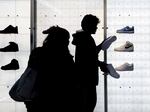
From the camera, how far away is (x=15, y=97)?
271 cm

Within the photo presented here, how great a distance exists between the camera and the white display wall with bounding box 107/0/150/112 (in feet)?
17.6

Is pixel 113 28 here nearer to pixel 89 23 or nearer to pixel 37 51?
pixel 89 23

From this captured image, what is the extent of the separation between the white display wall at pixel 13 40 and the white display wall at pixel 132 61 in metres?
1.34

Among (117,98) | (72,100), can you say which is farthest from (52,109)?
(117,98)

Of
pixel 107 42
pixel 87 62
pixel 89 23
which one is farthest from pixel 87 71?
pixel 107 42

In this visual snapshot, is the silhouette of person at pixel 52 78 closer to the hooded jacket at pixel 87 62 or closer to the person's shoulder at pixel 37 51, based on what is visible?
the person's shoulder at pixel 37 51

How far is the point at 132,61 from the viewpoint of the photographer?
17.7ft

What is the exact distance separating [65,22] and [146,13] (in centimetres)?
129

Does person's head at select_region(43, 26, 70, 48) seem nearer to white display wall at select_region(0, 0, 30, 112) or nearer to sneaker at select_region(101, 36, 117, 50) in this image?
sneaker at select_region(101, 36, 117, 50)

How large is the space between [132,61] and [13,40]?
76.8 inches

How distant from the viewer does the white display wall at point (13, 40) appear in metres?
5.41

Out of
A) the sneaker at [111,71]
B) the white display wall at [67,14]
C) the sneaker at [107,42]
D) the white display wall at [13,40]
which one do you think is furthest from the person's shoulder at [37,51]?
the white display wall at [13,40]

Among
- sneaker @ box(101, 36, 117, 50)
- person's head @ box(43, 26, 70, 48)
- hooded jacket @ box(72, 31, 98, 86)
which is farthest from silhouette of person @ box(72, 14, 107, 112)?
person's head @ box(43, 26, 70, 48)

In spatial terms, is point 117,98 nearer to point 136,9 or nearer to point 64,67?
point 136,9
